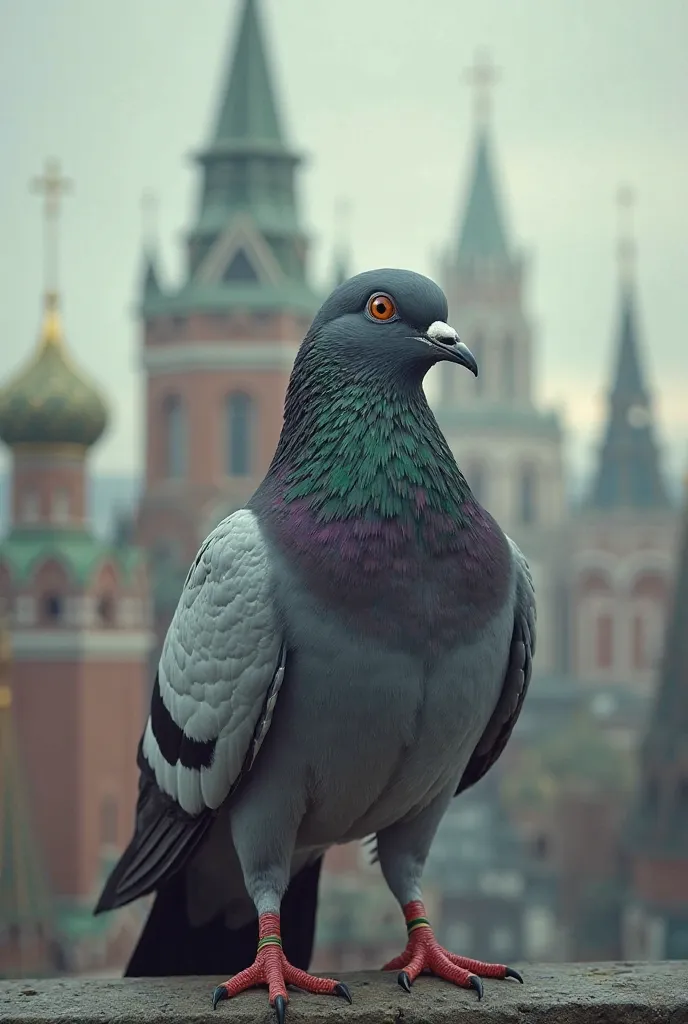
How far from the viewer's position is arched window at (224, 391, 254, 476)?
187ft

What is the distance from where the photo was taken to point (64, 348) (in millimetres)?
46094

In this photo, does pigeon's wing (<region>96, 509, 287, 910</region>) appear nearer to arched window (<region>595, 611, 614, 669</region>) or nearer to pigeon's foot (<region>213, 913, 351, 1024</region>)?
pigeon's foot (<region>213, 913, 351, 1024</region>)

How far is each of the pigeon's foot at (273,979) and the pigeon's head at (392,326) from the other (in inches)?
43.8

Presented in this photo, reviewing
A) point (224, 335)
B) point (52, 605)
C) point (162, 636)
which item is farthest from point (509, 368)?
point (52, 605)

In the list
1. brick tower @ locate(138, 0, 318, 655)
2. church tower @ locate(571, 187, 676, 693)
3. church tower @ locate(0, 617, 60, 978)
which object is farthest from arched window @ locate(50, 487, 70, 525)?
church tower @ locate(571, 187, 676, 693)

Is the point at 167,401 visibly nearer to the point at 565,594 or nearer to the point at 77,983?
the point at 565,594

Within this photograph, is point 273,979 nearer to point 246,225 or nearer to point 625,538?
point 246,225

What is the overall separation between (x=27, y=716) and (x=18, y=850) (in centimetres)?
753

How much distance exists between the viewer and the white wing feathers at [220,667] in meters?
5.38

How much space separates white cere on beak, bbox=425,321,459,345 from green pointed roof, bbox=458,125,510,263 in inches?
3495

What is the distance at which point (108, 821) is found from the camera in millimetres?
48500

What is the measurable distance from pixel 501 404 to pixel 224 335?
38.8 meters

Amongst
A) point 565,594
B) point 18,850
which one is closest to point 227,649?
point 18,850

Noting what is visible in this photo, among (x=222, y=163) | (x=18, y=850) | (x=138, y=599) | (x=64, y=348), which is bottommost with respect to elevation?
(x=18, y=850)
